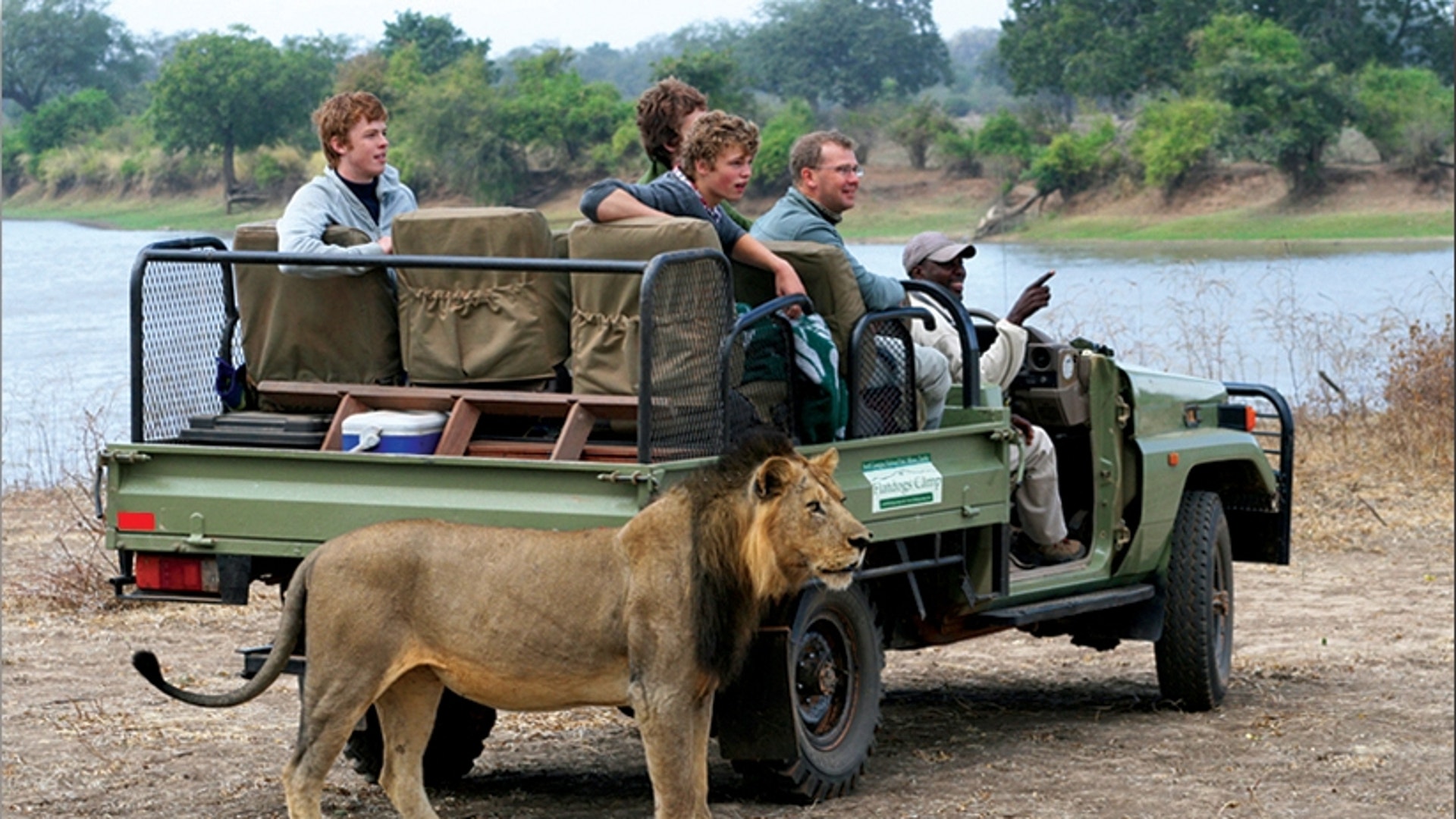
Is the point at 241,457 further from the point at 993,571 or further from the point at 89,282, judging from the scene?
the point at 89,282

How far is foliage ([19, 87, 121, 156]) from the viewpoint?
4688cm

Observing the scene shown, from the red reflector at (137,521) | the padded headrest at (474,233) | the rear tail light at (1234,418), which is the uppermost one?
the padded headrest at (474,233)

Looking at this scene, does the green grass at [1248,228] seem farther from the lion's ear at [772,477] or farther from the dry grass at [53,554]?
the lion's ear at [772,477]

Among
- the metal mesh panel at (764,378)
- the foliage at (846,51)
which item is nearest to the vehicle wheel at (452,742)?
the metal mesh panel at (764,378)

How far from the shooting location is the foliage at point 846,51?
181 feet

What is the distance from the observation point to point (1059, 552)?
762cm

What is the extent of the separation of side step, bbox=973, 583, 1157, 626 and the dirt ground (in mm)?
450

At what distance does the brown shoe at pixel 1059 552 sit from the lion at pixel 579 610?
2266mm

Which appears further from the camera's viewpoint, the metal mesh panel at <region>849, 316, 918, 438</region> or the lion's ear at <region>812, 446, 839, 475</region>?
the metal mesh panel at <region>849, 316, 918, 438</region>

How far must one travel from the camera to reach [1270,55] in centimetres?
4169

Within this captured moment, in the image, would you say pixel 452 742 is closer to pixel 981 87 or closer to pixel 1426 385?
pixel 1426 385

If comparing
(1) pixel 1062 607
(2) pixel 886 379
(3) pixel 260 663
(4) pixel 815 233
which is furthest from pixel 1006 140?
(3) pixel 260 663

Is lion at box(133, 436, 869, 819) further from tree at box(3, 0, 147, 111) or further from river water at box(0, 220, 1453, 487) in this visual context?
tree at box(3, 0, 147, 111)

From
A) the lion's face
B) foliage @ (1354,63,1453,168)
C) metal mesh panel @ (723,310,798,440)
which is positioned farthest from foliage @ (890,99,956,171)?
the lion's face
